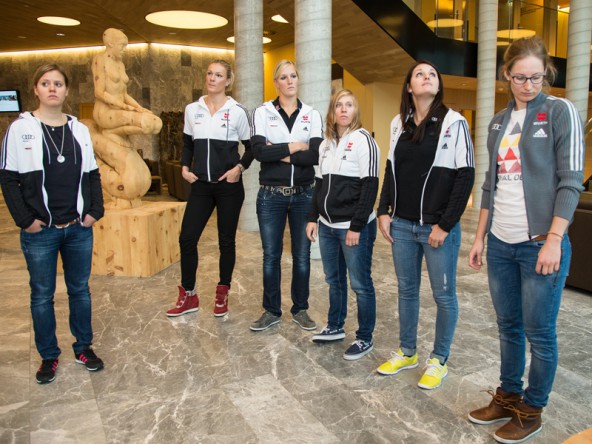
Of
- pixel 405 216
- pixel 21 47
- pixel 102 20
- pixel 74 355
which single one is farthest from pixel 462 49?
pixel 21 47

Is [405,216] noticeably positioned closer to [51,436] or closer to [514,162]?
[514,162]

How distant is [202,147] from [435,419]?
2210 millimetres

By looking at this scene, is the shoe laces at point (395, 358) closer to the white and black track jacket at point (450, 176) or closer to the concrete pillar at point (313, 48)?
the white and black track jacket at point (450, 176)

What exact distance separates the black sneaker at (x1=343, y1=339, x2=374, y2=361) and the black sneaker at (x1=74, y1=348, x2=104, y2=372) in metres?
1.39

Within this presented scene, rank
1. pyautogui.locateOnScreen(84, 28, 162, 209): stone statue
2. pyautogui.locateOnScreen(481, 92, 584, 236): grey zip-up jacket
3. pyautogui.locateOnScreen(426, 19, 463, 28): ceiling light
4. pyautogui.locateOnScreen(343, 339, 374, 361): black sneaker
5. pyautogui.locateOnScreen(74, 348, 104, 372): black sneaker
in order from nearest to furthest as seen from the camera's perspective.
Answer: pyautogui.locateOnScreen(481, 92, 584, 236): grey zip-up jacket < pyautogui.locateOnScreen(74, 348, 104, 372): black sneaker < pyautogui.locateOnScreen(343, 339, 374, 361): black sneaker < pyautogui.locateOnScreen(84, 28, 162, 209): stone statue < pyautogui.locateOnScreen(426, 19, 463, 28): ceiling light

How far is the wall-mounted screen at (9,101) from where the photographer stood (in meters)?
15.2

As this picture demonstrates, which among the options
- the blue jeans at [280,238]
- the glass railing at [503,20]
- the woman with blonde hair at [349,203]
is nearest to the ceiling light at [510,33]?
the glass railing at [503,20]

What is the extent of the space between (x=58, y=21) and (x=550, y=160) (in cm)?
1260

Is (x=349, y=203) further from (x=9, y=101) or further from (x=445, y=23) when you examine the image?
(x=9, y=101)

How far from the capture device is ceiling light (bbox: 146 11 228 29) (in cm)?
1149

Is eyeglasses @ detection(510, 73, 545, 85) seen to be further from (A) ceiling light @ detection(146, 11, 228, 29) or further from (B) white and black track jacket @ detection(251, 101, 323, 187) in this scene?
(A) ceiling light @ detection(146, 11, 228, 29)

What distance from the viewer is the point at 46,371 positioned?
274 centimetres

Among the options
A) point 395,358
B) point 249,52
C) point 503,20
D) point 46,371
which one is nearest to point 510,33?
point 503,20

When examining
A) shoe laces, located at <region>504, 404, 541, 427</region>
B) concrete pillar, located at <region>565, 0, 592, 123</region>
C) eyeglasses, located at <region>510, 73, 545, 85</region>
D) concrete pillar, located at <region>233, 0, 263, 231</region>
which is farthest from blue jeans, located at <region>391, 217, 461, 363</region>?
concrete pillar, located at <region>565, 0, 592, 123</region>
